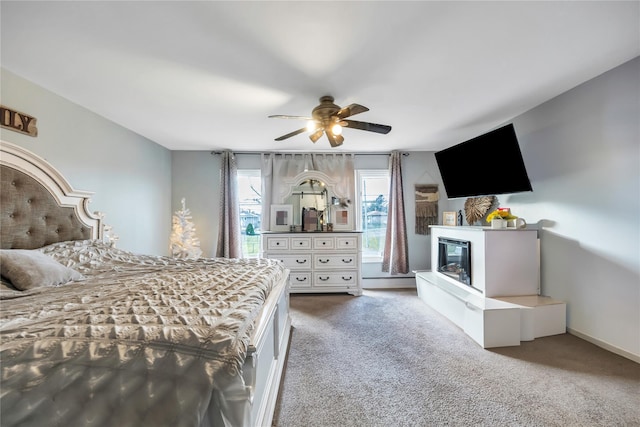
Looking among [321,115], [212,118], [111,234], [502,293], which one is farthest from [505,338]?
[111,234]

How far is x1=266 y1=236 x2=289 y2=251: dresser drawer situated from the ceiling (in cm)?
186

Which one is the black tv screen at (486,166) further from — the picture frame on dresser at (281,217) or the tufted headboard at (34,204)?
the tufted headboard at (34,204)

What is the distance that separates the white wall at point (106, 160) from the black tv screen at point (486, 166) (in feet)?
14.2

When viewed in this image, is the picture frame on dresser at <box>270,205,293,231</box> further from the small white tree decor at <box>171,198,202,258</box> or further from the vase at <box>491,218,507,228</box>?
the vase at <box>491,218,507,228</box>

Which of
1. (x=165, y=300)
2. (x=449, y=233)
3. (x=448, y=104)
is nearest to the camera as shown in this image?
(x=165, y=300)

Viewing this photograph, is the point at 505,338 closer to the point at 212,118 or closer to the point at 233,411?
the point at 233,411

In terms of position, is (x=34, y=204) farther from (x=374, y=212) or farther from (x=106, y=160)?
(x=374, y=212)

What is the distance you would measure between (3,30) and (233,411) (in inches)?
98.1

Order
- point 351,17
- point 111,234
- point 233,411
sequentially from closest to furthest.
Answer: point 233,411 < point 351,17 < point 111,234

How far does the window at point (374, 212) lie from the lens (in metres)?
4.61

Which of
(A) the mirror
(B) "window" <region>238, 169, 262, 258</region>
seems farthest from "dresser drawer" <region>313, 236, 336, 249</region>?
(B) "window" <region>238, 169, 262, 258</region>

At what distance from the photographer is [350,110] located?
82.2 inches

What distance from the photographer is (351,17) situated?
56.4 inches

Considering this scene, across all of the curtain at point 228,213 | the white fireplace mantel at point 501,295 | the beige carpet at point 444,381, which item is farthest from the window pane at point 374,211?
the curtain at point 228,213
